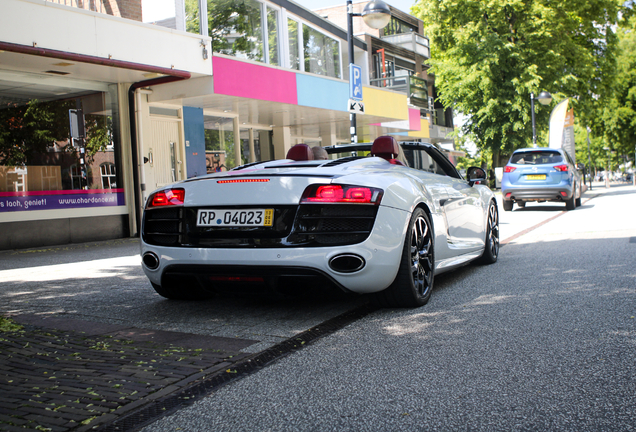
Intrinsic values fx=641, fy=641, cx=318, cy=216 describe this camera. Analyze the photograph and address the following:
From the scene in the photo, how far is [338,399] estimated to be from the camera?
116 inches

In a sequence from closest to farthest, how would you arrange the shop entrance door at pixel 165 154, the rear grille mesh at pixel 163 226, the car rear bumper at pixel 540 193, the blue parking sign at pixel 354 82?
1. the rear grille mesh at pixel 163 226
2. the blue parking sign at pixel 354 82
3. the shop entrance door at pixel 165 154
4. the car rear bumper at pixel 540 193

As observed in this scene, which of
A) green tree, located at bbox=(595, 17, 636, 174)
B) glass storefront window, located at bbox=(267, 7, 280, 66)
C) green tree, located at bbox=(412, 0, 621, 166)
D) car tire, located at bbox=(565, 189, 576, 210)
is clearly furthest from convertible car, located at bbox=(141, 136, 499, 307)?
green tree, located at bbox=(595, 17, 636, 174)

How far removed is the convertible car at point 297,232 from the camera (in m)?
4.25

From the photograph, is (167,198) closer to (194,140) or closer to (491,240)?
(491,240)

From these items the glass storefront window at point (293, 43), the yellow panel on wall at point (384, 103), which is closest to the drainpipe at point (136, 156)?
the glass storefront window at point (293, 43)

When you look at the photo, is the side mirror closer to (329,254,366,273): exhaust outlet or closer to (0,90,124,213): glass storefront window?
(329,254,366,273): exhaust outlet

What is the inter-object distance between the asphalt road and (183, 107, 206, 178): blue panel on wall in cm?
1216

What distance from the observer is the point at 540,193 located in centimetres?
1694

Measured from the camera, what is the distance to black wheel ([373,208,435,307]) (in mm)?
4648

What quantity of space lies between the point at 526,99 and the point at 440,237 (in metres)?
27.6

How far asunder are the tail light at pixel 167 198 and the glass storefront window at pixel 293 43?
16286mm

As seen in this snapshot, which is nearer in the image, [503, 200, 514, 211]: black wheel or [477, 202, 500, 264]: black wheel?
[477, 202, 500, 264]: black wheel

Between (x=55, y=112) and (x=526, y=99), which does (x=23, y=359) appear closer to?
(x=55, y=112)

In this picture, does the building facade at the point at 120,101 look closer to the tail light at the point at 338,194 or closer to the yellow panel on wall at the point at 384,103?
the yellow panel on wall at the point at 384,103
